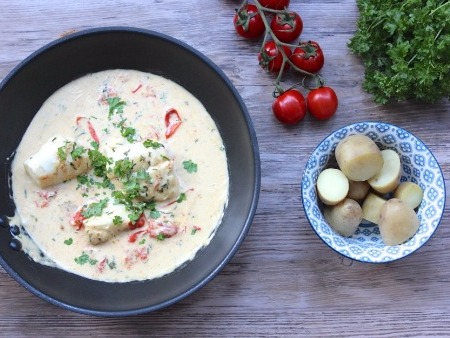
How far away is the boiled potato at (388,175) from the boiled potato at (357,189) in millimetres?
27

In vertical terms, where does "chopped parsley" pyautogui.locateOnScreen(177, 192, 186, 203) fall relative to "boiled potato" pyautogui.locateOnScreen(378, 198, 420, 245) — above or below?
above

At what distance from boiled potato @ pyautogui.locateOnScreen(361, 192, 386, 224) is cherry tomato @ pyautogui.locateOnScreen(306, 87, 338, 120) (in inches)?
15.6

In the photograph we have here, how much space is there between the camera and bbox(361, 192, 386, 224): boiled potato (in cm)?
258

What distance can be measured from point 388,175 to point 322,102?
0.42 m

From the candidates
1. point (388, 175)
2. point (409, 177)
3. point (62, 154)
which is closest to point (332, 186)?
point (388, 175)

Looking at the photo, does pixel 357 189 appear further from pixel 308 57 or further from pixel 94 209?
pixel 94 209

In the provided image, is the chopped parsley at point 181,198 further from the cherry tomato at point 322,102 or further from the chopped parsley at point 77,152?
the cherry tomato at point 322,102

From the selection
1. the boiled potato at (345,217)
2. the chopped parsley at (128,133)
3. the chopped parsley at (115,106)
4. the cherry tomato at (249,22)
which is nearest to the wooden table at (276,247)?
the cherry tomato at (249,22)

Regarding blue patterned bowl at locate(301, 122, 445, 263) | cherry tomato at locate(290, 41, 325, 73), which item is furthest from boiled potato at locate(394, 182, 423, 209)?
cherry tomato at locate(290, 41, 325, 73)

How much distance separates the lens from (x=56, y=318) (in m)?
2.67

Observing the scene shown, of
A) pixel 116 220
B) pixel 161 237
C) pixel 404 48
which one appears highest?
pixel 404 48

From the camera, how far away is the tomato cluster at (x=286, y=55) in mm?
2691

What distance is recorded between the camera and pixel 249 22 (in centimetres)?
274

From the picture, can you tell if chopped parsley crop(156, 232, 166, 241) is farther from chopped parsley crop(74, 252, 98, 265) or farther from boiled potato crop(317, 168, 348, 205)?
boiled potato crop(317, 168, 348, 205)
